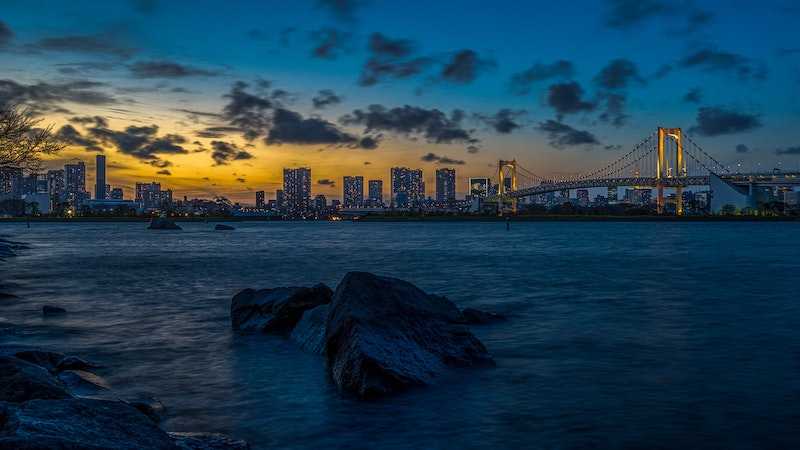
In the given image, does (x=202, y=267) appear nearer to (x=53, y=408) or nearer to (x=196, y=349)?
(x=196, y=349)

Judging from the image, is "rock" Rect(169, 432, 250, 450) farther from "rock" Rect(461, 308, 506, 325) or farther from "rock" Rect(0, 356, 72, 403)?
"rock" Rect(461, 308, 506, 325)

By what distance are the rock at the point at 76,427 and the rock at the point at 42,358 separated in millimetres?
4437

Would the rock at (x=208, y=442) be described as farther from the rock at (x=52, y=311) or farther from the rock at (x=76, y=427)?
the rock at (x=52, y=311)

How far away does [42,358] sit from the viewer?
862cm

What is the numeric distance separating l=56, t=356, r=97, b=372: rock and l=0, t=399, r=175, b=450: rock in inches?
189

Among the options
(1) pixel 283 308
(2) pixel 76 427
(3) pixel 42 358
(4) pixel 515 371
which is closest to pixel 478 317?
(1) pixel 283 308

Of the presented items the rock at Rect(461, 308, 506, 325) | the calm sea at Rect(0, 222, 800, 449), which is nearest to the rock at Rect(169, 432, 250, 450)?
the calm sea at Rect(0, 222, 800, 449)

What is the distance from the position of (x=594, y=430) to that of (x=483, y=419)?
1141 mm

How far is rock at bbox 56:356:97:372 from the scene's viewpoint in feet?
28.8

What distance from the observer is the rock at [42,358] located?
8289mm

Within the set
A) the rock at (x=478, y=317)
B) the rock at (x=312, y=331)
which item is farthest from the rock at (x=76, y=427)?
the rock at (x=478, y=317)

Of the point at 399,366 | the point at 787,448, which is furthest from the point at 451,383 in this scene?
the point at 787,448

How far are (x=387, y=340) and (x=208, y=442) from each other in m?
2.56

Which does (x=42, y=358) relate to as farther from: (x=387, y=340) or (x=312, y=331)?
(x=387, y=340)
